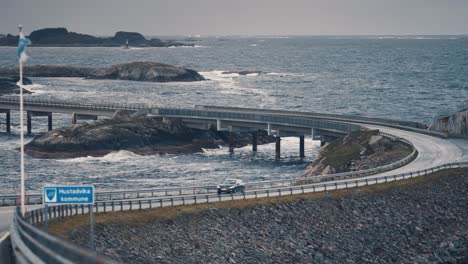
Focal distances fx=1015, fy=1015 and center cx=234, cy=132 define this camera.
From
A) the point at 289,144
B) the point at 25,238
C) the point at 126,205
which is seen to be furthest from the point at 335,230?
the point at 289,144

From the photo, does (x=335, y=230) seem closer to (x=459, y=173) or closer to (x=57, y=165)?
(x=459, y=173)

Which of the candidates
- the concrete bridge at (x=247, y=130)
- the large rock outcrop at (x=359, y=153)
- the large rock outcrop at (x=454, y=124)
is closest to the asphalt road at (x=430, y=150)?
the concrete bridge at (x=247, y=130)

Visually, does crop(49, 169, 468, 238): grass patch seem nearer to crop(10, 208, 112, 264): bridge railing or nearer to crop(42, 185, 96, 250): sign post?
crop(10, 208, 112, 264): bridge railing

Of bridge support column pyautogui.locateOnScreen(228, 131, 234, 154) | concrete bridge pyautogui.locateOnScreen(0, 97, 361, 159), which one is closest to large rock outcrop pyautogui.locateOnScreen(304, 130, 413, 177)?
concrete bridge pyautogui.locateOnScreen(0, 97, 361, 159)

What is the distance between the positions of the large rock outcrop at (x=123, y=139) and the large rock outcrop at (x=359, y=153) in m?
23.2

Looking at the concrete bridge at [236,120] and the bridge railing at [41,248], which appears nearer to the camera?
the bridge railing at [41,248]

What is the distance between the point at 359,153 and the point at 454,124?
54.1ft

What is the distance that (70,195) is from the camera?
133ft

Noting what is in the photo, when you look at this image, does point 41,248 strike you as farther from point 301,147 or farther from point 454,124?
point 301,147

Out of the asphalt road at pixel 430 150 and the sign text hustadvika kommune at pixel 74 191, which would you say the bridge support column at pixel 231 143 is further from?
the sign text hustadvika kommune at pixel 74 191

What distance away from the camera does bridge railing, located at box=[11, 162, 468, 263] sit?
27748mm

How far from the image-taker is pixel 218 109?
12681cm

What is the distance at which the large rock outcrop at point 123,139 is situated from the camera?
106 metres

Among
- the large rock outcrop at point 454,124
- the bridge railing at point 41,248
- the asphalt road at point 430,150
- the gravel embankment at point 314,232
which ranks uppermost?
the bridge railing at point 41,248
